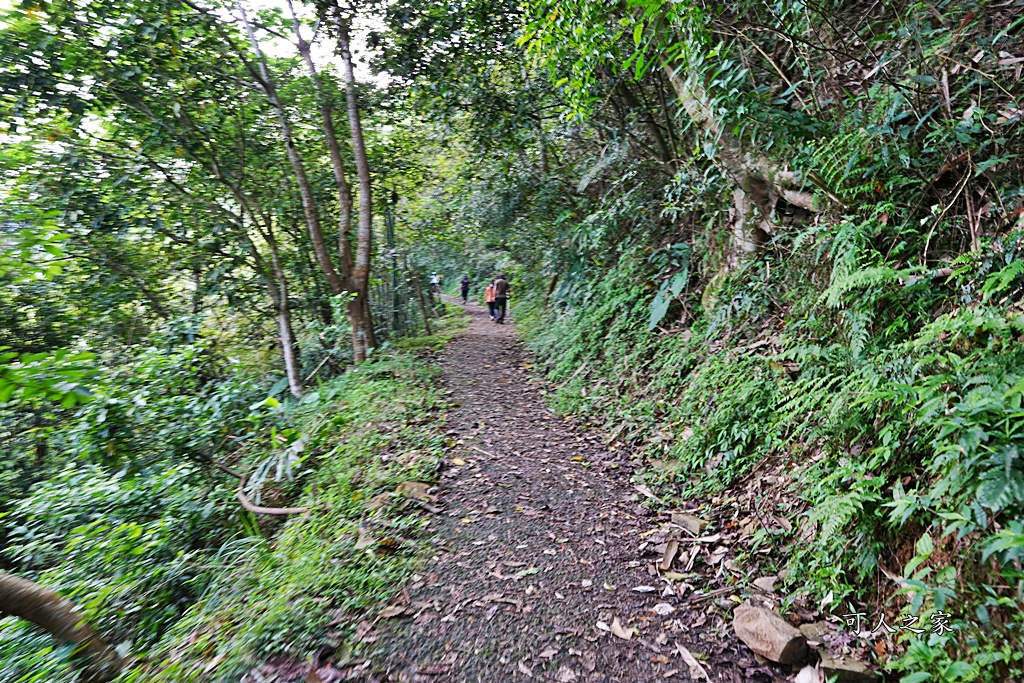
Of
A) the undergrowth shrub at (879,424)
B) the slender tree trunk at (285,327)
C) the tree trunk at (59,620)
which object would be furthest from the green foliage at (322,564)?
the slender tree trunk at (285,327)

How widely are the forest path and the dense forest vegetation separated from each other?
1.22 ft

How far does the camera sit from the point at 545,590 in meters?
3.46

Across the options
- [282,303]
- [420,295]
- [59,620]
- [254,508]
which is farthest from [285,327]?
[59,620]

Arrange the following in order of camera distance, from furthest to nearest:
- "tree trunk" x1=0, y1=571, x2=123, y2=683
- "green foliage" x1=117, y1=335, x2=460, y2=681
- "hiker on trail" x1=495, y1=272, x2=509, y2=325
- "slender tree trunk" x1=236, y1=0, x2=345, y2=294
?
1. "hiker on trail" x1=495, y1=272, x2=509, y2=325
2. "slender tree trunk" x1=236, y1=0, x2=345, y2=294
3. "green foliage" x1=117, y1=335, x2=460, y2=681
4. "tree trunk" x1=0, y1=571, x2=123, y2=683

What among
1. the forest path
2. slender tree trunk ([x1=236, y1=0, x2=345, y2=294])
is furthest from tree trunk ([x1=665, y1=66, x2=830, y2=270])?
slender tree trunk ([x1=236, y1=0, x2=345, y2=294])

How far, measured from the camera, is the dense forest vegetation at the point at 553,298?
9.32 ft

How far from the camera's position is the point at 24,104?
6500mm

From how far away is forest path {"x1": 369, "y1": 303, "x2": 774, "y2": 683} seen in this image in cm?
284

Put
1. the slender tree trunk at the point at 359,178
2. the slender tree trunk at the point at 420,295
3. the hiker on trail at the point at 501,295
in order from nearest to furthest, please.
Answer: the slender tree trunk at the point at 359,178 → the slender tree trunk at the point at 420,295 → the hiker on trail at the point at 501,295

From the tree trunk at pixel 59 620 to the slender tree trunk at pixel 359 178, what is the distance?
6.75 metres

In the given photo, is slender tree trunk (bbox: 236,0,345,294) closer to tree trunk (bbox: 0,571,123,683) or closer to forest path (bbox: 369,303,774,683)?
forest path (bbox: 369,303,774,683)

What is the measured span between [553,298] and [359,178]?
16.6 feet

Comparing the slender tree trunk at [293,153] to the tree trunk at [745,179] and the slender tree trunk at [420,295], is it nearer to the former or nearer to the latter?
the slender tree trunk at [420,295]

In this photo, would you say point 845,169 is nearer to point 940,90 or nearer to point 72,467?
point 940,90
